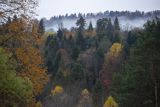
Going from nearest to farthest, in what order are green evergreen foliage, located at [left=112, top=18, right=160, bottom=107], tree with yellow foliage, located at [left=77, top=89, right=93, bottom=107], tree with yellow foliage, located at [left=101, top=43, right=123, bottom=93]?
green evergreen foliage, located at [left=112, top=18, right=160, bottom=107] → tree with yellow foliage, located at [left=77, top=89, right=93, bottom=107] → tree with yellow foliage, located at [left=101, top=43, right=123, bottom=93]

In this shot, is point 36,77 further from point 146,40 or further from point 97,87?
point 97,87

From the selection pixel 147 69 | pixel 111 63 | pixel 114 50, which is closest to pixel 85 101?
pixel 111 63

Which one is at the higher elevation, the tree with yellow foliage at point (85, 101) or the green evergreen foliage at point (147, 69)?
the green evergreen foliage at point (147, 69)

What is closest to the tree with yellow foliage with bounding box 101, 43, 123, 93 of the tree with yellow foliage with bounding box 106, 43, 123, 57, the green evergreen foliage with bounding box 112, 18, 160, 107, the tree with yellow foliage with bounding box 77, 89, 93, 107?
the tree with yellow foliage with bounding box 106, 43, 123, 57

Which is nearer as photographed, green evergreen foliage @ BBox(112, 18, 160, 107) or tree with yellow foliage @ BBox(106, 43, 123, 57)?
green evergreen foliage @ BBox(112, 18, 160, 107)

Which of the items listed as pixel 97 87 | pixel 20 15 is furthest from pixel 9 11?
pixel 97 87

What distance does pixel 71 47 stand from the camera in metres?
172

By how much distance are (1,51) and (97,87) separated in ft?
357

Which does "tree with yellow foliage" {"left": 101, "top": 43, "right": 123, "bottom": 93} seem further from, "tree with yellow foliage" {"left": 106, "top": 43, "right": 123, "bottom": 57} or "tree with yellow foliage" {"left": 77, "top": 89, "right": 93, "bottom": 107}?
"tree with yellow foliage" {"left": 77, "top": 89, "right": 93, "bottom": 107}

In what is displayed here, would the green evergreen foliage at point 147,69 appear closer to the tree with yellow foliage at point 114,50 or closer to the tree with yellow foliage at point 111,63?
the tree with yellow foliage at point 111,63

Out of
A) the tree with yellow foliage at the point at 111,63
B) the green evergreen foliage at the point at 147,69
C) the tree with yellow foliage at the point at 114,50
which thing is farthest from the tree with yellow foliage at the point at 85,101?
the green evergreen foliage at the point at 147,69

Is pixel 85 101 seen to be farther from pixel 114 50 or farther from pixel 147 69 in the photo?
pixel 147 69

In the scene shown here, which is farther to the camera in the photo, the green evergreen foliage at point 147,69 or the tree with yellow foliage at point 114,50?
the tree with yellow foliage at point 114,50

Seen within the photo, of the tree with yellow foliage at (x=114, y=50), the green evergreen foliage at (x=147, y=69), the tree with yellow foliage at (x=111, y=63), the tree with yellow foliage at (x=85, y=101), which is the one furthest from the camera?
the tree with yellow foliage at (x=114, y=50)
